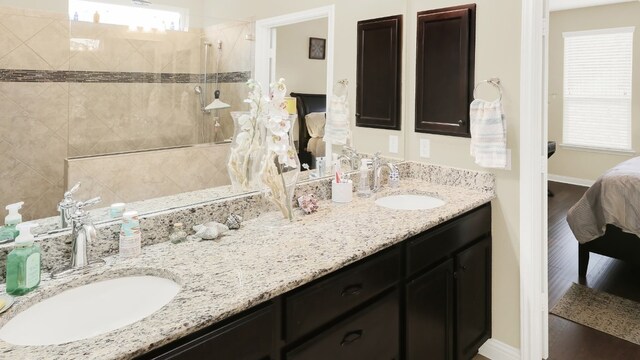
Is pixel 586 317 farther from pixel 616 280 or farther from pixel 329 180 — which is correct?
pixel 329 180

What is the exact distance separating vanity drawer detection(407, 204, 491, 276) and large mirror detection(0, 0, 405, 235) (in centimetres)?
83

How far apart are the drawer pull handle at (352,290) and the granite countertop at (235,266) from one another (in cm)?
10

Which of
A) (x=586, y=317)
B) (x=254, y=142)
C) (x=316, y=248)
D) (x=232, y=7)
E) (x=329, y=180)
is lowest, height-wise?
(x=586, y=317)

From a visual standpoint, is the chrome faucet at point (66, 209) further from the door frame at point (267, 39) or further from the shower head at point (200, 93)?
the door frame at point (267, 39)

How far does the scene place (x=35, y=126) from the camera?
1212mm

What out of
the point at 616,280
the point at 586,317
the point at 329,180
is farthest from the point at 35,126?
the point at 616,280

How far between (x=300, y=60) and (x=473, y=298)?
152cm

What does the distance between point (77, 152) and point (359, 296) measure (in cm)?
103

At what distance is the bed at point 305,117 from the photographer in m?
2.16

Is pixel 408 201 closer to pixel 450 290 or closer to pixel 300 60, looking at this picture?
pixel 450 290

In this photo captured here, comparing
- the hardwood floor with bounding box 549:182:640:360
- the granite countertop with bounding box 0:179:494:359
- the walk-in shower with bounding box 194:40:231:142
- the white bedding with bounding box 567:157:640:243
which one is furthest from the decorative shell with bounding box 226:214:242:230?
the white bedding with bounding box 567:157:640:243

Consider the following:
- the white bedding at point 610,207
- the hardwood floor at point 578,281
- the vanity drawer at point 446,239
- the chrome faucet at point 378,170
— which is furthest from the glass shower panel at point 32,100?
the white bedding at point 610,207

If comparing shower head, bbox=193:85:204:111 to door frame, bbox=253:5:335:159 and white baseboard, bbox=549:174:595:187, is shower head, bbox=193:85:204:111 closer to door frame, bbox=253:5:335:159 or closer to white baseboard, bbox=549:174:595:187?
door frame, bbox=253:5:335:159

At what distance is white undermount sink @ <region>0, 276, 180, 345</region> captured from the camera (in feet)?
3.43
